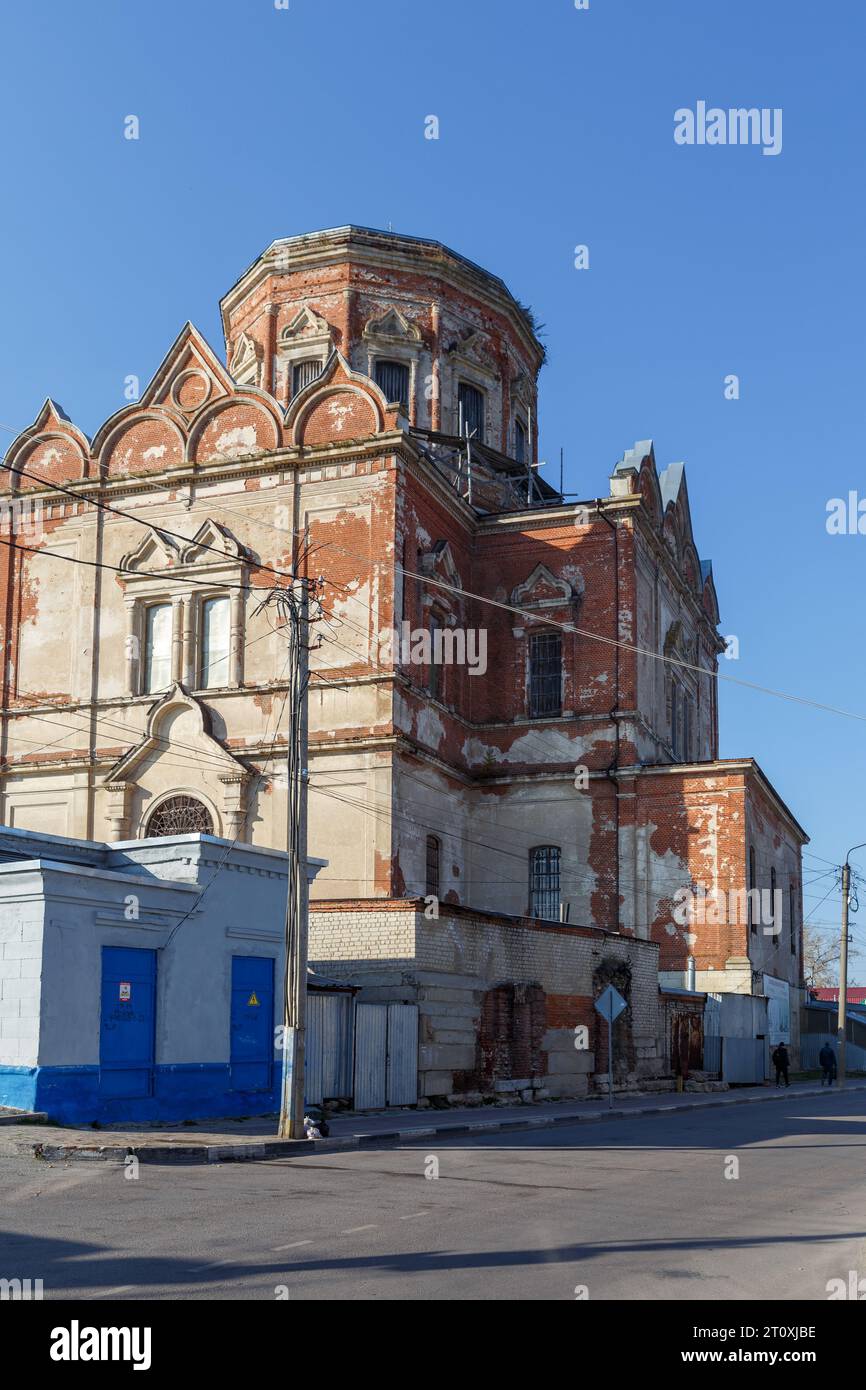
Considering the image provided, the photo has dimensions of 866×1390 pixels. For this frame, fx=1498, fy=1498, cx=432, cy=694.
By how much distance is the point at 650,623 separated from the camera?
1619 inches

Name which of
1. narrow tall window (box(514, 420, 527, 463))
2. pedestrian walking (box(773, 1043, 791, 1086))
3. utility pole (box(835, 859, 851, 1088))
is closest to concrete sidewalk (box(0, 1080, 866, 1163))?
pedestrian walking (box(773, 1043, 791, 1086))

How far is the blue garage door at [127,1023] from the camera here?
790 inches

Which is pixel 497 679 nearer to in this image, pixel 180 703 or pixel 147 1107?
pixel 180 703

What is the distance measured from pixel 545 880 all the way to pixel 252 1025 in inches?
637

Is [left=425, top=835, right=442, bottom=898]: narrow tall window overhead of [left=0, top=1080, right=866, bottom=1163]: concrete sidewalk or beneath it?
overhead

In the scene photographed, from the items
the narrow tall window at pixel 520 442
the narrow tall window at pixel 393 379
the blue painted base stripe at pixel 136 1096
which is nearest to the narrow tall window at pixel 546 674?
the narrow tall window at pixel 520 442

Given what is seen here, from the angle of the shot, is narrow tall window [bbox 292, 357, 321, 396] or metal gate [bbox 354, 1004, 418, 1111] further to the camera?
narrow tall window [bbox 292, 357, 321, 396]

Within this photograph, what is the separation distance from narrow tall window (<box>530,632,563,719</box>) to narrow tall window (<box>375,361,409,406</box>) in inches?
304

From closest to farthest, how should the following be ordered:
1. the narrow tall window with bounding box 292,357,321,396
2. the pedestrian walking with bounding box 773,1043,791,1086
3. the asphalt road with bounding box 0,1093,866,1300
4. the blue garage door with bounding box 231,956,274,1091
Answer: the asphalt road with bounding box 0,1093,866,1300
the blue garage door with bounding box 231,956,274,1091
the pedestrian walking with bounding box 773,1043,791,1086
the narrow tall window with bounding box 292,357,321,396

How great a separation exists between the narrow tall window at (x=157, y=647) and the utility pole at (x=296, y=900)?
14980mm

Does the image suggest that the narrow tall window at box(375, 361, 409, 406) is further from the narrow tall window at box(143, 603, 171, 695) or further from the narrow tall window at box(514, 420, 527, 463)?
the narrow tall window at box(143, 603, 171, 695)

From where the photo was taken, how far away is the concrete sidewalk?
656 inches

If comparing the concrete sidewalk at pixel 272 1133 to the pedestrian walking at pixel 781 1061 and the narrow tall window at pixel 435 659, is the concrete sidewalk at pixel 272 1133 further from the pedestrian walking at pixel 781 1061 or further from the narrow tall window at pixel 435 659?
the narrow tall window at pixel 435 659
